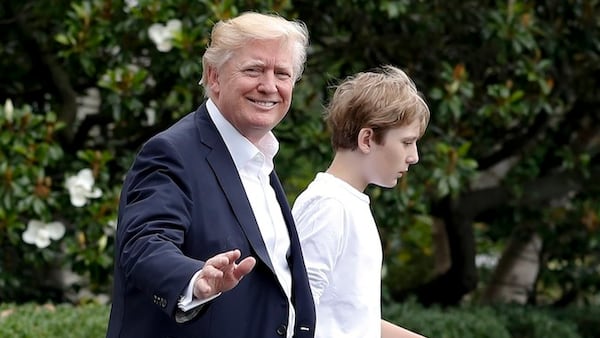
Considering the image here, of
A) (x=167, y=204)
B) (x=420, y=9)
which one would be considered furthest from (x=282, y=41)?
(x=420, y=9)

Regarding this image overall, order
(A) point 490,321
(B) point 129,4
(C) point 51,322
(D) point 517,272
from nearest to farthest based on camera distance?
(C) point 51,322
(B) point 129,4
(A) point 490,321
(D) point 517,272

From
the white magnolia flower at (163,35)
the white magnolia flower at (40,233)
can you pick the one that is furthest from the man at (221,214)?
the white magnolia flower at (40,233)

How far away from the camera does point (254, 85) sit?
3.02m

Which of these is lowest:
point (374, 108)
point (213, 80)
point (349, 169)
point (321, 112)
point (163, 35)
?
point (321, 112)

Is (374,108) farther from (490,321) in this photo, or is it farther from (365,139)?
(490,321)

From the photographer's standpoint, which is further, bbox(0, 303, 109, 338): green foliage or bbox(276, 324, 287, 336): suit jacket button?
bbox(0, 303, 109, 338): green foliage

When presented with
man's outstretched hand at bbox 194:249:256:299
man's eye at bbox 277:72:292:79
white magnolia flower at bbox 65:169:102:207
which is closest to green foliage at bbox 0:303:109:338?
white magnolia flower at bbox 65:169:102:207

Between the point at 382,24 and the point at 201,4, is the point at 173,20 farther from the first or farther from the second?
the point at 382,24

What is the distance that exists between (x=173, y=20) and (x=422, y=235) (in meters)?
4.99

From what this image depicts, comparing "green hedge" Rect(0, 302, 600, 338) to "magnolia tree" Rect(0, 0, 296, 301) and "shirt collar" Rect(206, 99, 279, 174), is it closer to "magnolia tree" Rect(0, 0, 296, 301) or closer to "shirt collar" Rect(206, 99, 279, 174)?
"magnolia tree" Rect(0, 0, 296, 301)

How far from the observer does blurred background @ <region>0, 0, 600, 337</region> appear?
7.04 m

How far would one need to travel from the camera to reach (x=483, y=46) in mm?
8117

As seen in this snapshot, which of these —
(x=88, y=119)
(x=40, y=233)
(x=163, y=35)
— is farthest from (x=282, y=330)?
(x=88, y=119)

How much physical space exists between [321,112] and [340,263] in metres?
3.91
